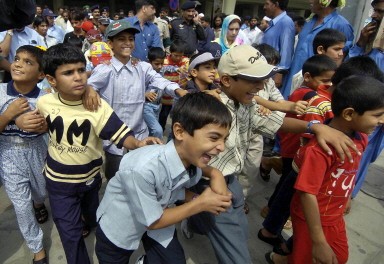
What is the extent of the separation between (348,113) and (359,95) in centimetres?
10

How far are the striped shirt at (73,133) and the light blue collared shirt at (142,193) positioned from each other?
377mm

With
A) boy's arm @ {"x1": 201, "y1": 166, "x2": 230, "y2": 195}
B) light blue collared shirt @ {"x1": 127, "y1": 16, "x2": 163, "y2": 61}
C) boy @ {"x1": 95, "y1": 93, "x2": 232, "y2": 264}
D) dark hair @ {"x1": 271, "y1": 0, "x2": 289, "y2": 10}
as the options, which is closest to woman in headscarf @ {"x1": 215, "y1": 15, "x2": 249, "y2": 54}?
dark hair @ {"x1": 271, "y1": 0, "x2": 289, "y2": 10}

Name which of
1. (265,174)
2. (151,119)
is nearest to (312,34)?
(265,174)

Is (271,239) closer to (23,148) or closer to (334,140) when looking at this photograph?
(334,140)

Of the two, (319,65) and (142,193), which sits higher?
(319,65)

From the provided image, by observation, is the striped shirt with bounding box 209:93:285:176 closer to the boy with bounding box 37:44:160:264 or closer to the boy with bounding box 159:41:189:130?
the boy with bounding box 37:44:160:264

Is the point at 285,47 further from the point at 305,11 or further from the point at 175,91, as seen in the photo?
the point at 305,11

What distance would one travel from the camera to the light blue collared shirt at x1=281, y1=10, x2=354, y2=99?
11.0 feet

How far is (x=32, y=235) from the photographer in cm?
197

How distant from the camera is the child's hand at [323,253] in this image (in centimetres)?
148

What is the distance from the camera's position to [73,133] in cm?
177

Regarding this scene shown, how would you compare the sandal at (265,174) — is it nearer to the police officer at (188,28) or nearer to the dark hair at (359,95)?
the dark hair at (359,95)

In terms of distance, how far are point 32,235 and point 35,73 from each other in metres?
1.10

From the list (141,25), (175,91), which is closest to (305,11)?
(141,25)
